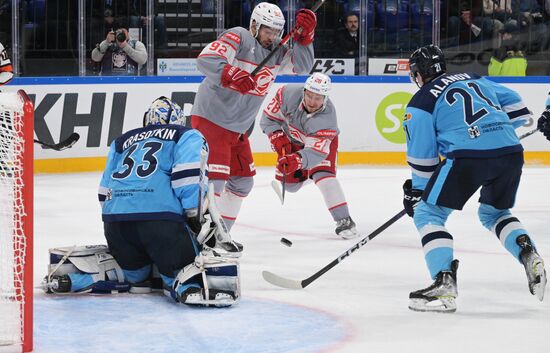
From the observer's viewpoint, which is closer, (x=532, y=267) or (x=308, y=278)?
(x=532, y=267)

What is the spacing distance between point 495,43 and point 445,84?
5.72 m

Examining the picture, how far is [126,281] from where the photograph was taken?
416cm

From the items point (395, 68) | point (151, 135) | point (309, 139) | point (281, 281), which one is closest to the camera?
point (151, 135)

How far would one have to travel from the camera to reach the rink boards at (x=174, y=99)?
324 inches

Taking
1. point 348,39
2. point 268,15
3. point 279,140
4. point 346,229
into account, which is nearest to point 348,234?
point 346,229

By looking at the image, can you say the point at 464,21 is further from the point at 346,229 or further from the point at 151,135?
the point at 151,135

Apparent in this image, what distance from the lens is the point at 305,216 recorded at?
6523 millimetres

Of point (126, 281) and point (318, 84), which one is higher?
point (318, 84)

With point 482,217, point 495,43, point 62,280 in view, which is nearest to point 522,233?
point 482,217

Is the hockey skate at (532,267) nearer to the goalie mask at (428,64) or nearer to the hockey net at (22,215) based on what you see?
the goalie mask at (428,64)

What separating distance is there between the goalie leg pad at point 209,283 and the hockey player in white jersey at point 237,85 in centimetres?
125

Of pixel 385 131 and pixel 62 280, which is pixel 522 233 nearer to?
pixel 62 280

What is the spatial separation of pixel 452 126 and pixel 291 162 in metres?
1.97

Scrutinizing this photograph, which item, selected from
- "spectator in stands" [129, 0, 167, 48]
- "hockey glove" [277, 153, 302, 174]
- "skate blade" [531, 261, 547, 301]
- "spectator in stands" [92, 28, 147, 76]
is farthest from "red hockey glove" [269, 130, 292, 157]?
"spectator in stands" [129, 0, 167, 48]
